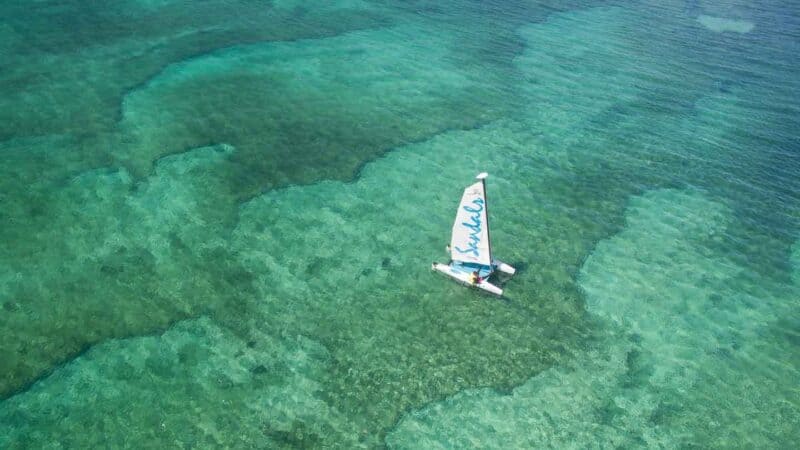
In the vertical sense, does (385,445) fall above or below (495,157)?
below

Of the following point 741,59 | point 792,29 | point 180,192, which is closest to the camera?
point 180,192

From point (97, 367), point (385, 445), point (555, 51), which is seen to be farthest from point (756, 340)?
point (555, 51)

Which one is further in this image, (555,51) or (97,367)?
(555,51)

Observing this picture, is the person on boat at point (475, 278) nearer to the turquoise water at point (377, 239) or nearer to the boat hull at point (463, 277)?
the boat hull at point (463, 277)

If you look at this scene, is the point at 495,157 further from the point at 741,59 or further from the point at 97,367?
the point at 741,59

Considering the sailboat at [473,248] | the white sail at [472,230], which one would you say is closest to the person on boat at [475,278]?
the sailboat at [473,248]

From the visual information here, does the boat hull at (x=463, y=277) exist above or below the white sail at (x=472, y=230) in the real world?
below

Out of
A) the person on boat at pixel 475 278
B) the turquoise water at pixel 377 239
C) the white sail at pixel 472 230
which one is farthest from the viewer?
the person on boat at pixel 475 278

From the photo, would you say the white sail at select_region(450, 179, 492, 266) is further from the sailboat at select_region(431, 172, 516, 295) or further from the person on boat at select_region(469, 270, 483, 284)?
the person on boat at select_region(469, 270, 483, 284)
